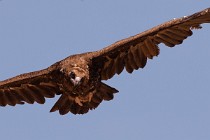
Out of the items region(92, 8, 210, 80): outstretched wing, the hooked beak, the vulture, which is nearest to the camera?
region(92, 8, 210, 80): outstretched wing

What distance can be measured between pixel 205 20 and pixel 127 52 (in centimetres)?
252

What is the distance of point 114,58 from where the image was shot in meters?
31.7

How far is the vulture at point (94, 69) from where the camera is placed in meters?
30.7

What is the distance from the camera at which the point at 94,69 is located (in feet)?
103

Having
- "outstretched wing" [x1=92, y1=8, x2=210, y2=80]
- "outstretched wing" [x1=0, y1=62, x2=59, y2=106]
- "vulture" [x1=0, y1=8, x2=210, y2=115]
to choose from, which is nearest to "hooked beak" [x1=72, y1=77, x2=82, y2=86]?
"vulture" [x1=0, y1=8, x2=210, y2=115]

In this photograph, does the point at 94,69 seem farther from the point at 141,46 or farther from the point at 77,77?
the point at 141,46

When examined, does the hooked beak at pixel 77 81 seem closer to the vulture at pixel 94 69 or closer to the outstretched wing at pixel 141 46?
the vulture at pixel 94 69

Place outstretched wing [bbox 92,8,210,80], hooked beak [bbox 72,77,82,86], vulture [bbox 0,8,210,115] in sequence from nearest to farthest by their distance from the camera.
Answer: outstretched wing [bbox 92,8,210,80], vulture [bbox 0,8,210,115], hooked beak [bbox 72,77,82,86]

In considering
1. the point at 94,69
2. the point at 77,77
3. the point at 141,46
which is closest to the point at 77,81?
the point at 77,77

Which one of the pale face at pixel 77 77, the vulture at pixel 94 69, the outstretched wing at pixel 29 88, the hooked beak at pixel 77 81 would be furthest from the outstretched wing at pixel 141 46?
the outstretched wing at pixel 29 88

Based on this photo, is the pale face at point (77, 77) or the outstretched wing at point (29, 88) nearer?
the pale face at point (77, 77)

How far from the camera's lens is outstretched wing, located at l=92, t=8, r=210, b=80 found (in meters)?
30.2

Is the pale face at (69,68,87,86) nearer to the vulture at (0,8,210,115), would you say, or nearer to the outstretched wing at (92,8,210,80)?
the vulture at (0,8,210,115)

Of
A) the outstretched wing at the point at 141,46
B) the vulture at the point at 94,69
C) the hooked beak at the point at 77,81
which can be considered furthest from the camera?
the hooked beak at the point at 77,81
